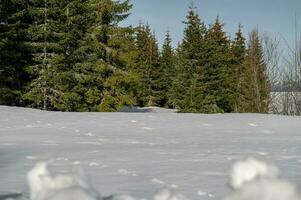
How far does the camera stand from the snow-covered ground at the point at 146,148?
14.9 feet

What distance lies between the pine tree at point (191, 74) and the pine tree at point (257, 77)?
11499mm

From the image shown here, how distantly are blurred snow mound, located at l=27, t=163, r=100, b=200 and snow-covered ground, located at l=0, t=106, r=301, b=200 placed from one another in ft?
4.45

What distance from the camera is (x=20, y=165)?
5.56 meters

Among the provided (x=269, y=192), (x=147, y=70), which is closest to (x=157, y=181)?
(x=269, y=192)

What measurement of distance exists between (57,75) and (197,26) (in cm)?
1762

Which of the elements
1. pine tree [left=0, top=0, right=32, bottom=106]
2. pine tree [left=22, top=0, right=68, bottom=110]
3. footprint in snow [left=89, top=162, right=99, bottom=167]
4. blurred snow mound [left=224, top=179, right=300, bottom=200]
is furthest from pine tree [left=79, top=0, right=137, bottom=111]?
blurred snow mound [left=224, top=179, right=300, bottom=200]

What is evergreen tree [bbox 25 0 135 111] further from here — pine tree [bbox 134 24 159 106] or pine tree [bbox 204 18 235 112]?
pine tree [bbox 134 24 159 106]

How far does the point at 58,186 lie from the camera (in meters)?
2.19

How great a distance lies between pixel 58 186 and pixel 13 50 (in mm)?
23289

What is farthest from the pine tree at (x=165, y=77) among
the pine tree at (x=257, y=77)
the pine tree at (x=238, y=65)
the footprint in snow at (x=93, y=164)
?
the footprint in snow at (x=93, y=164)

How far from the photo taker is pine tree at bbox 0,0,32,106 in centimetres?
2375

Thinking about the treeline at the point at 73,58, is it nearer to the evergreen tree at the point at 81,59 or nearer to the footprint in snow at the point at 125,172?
the evergreen tree at the point at 81,59

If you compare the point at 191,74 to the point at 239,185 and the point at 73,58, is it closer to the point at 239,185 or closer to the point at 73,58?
the point at 73,58

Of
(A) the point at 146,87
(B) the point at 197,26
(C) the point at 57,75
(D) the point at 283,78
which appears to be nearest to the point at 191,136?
(D) the point at 283,78
